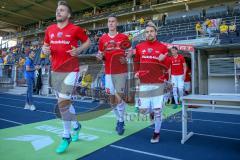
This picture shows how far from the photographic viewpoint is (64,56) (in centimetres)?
335

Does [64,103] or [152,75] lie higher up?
[152,75]

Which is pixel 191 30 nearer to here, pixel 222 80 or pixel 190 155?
pixel 222 80

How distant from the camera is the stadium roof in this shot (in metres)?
29.2

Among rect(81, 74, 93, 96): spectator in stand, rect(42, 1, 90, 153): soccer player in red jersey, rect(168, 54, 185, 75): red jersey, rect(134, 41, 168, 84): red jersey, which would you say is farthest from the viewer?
rect(81, 74, 93, 96): spectator in stand

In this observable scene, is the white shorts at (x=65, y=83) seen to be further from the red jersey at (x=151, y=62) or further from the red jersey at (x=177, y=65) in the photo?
the red jersey at (x=177, y=65)

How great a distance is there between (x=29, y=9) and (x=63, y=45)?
1302 inches

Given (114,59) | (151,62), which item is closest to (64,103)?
(114,59)

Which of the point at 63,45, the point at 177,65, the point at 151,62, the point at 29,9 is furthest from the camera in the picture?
the point at 29,9

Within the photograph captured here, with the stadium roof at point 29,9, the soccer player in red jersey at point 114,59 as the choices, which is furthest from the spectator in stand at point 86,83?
Result: the stadium roof at point 29,9

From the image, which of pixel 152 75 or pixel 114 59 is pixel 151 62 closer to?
pixel 152 75

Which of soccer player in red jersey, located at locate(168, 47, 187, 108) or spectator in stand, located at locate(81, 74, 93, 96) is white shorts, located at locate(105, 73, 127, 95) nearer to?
soccer player in red jersey, located at locate(168, 47, 187, 108)

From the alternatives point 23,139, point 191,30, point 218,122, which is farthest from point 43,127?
point 191,30

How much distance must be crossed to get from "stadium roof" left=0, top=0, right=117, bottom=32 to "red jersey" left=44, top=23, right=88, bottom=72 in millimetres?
26288

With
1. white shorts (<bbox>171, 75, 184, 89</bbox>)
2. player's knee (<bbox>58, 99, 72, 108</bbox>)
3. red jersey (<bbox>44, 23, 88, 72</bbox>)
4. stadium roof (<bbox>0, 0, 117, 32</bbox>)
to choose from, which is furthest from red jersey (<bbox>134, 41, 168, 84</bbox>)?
stadium roof (<bbox>0, 0, 117, 32</bbox>)
